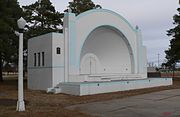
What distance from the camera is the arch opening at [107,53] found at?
30422mm

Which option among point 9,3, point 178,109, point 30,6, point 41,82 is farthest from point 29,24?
point 178,109

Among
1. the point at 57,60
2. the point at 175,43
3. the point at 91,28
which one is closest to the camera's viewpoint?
the point at 57,60

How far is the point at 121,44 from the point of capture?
104ft

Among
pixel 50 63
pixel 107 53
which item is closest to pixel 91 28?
pixel 50 63

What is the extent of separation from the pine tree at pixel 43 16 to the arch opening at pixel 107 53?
13.0 meters

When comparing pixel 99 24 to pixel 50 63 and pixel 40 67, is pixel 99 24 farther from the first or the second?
pixel 40 67

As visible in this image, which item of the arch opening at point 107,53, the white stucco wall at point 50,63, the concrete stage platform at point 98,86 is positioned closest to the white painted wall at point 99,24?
the arch opening at point 107,53

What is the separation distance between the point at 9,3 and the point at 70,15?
16222 mm

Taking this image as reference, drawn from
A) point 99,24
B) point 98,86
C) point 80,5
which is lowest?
point 98,86

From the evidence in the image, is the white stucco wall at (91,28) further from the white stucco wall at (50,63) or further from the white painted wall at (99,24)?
the white stucco wall at (50,63)

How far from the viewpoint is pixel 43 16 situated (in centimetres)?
4453

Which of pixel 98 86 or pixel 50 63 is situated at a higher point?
pixel 50 63

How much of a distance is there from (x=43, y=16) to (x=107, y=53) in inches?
621

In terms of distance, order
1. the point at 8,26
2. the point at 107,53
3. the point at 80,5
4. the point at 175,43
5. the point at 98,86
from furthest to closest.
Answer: the point at 80,5 → the point at 175,43 → the point at 107,53 → the point at 8,26 → the point at 98,86
